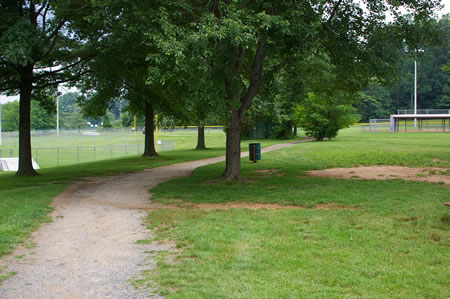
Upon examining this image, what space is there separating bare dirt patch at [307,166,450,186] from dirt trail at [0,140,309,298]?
8254 mm

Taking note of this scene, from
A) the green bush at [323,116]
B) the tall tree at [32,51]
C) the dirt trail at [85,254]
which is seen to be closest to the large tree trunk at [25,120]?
the tall tree at [32,51]

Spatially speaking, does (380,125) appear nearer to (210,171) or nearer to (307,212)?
(210,171)

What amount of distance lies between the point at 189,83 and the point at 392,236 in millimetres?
7398

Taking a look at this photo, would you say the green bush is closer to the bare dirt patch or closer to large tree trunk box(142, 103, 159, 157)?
large tree trunk box(142, 103, 159, 157)

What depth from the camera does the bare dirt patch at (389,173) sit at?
15.4 meters

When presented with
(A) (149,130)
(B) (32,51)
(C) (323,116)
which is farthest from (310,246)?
(C) (323,116)

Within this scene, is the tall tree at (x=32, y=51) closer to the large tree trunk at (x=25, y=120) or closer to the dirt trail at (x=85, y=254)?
the large tree trunk at (x=25, y=120)

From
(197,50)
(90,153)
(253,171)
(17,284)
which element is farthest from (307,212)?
(90,153)

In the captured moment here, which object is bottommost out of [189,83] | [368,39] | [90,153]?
[90,153]

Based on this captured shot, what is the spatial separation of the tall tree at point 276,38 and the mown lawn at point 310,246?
3.70 m

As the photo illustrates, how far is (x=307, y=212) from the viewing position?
980 cm

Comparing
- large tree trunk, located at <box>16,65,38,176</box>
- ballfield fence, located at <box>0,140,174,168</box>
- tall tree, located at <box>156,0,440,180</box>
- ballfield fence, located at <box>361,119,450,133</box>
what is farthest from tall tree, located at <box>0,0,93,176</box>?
ballfield fence, located at <box>361,119,450,133</box>

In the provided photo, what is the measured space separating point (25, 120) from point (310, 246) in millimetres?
16996

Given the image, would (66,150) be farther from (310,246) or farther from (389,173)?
(310,246)
